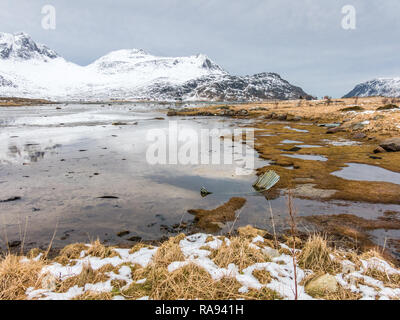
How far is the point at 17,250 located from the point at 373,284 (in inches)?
403

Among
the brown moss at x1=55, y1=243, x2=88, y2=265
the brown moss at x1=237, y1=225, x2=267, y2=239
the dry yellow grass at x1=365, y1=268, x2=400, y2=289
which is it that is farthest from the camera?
the brown moss at x1=237, y1=225, x2=267, y2=239

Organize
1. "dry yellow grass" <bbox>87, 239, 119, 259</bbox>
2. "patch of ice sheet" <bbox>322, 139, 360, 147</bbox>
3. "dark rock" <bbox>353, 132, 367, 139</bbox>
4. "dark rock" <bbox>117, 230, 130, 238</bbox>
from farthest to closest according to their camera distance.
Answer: "dark rock" <bbox>353, 132, 367, 139</bbox> < "patch of ice sheet" <bbox>322, 139, 360, 147</bbox> < "dark rock" <bbox>117, 230, 130, 238</bbox> < "dry yellow grass" <bbox>87, 239, 119, 259</bbox>

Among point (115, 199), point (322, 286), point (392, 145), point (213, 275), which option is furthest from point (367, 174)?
point (115, 199)

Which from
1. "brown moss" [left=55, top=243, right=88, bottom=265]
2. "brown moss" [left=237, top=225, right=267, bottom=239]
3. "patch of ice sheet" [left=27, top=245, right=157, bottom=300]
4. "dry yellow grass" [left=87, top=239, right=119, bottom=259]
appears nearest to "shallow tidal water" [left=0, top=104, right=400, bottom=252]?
"brown moss" [left=237, top=225, right=267, bottom=239]

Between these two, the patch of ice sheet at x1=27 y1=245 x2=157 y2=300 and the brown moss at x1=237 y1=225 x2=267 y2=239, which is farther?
the brown moss at x1=237 y1=225 x2=267 y2=239

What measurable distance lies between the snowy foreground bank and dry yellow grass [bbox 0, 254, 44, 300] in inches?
5.0

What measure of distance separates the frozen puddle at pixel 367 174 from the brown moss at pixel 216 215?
8.85 meters

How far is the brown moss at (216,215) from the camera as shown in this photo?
29.7 ft

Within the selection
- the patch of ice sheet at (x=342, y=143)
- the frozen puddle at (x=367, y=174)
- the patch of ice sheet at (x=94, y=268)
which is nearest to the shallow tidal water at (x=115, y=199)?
the patch of ice sheet at (x=94, y=268)

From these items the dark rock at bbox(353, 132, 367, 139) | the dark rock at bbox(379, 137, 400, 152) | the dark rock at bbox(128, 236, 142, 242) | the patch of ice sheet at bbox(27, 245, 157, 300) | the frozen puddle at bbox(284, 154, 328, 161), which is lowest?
the dark rock at bbox(128, 236, 142, 242)

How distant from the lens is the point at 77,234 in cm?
836

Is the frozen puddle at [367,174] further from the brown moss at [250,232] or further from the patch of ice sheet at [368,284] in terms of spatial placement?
the patch of ice sheet at [368,284]

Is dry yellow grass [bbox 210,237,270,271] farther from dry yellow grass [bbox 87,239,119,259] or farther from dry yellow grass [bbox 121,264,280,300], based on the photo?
dry yellow grass [bbox 87,239,119,259]

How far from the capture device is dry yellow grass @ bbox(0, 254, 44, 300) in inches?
167
